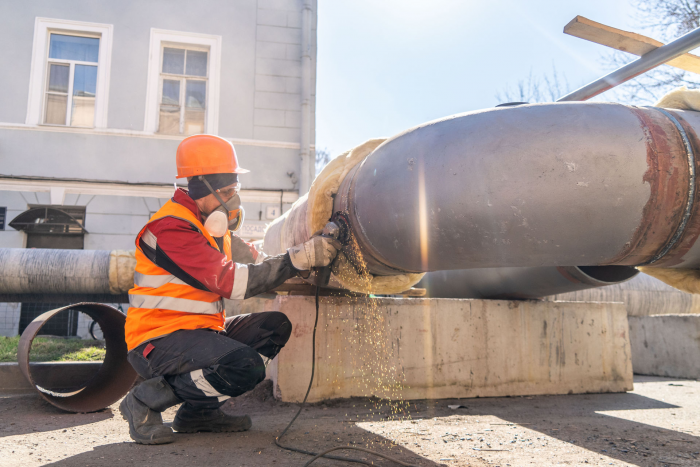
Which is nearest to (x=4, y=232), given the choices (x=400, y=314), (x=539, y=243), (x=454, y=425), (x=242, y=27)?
(x=242, y=27)

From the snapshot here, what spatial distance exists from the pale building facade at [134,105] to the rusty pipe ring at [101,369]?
14.9ft

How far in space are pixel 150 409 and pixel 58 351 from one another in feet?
10.0

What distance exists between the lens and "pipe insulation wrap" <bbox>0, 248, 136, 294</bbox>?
144 inches

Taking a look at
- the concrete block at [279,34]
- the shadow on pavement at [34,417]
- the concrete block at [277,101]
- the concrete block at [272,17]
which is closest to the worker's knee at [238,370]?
the shadow on pavement at [34,417]

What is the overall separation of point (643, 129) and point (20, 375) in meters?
3.66

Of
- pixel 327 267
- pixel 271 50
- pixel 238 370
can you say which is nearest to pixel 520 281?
pixel 327 267

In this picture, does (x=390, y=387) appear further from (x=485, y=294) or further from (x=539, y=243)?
(x=539, y=243)

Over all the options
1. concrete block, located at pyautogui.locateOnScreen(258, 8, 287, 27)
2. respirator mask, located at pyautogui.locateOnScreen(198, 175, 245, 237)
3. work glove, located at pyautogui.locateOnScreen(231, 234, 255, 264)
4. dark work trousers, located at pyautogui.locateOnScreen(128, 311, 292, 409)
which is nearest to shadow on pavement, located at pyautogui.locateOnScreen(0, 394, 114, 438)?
dark work trousers, located at pyautogui.locateOnScreen(128, 311, 292, 409)

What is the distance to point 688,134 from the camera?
151cm

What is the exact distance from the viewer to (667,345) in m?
4.95

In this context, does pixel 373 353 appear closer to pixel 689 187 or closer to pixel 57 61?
pixel 689 187

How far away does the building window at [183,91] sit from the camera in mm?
7930

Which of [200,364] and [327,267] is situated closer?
[200,364]

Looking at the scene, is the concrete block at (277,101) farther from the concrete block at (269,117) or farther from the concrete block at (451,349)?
the concrete block at (451,349)
